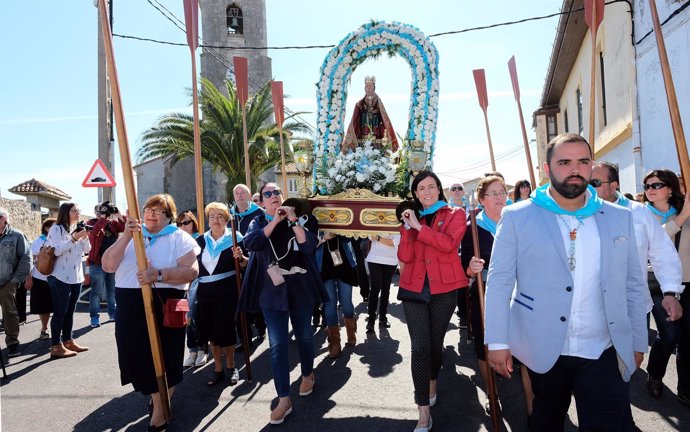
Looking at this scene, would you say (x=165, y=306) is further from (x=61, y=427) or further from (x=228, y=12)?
(x=228, y=12)

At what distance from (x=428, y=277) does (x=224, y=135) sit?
18721mm

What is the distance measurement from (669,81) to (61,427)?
240 inches

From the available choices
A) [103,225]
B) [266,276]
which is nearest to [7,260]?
[103,225]

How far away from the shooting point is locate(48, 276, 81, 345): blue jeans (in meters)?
6.45

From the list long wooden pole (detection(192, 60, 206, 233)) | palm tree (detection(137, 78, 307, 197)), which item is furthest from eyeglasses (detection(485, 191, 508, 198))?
palm tree (detection(137, 78, 307, 197))

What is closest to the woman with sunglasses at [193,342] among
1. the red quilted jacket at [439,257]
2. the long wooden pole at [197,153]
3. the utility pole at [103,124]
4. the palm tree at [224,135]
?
the long wooden pole at [197,153]

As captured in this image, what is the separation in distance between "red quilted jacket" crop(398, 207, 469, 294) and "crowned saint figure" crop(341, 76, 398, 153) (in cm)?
262

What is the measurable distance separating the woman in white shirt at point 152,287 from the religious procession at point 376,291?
0.7 inches

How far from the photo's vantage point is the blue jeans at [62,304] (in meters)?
6.45

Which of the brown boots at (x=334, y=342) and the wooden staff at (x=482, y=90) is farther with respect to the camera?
the brown boots at (x=334, y=342)

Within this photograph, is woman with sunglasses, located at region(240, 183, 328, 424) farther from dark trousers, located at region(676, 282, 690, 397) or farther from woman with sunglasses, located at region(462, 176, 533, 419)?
dark trousers, located at region(676, 282, 690, 397)

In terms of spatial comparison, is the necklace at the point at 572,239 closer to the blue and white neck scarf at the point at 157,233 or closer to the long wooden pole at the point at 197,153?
the blue and white neck scarf at the point at 157,233

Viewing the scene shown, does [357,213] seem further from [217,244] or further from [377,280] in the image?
[377,280]

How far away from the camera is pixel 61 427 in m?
4.21
